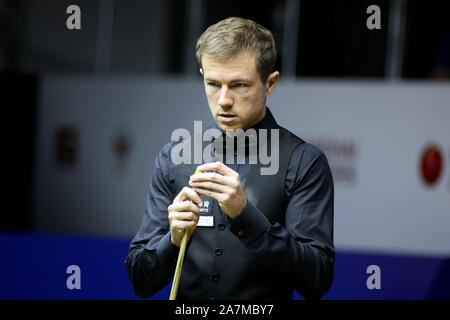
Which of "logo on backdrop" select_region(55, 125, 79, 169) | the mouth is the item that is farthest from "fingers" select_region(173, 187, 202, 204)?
"logo on backdrop" select_region(55, 125, 79, 169)

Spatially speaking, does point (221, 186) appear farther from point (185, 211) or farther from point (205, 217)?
point (205, 217)

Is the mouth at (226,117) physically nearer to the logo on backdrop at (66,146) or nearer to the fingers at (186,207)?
the fingers at (186,207)

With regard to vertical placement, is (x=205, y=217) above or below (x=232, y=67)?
below

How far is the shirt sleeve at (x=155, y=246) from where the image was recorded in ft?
5.83

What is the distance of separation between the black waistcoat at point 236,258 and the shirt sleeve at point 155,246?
0.24ft

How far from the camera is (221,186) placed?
1.61 meters

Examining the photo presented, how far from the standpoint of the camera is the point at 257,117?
6.02ft

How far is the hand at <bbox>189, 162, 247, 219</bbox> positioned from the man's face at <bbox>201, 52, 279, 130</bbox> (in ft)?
0.63

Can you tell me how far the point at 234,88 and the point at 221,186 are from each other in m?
0.28

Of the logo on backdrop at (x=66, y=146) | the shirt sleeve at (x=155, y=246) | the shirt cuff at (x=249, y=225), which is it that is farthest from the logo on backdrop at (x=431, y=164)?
the shirt cuff at (x=249, y=225)

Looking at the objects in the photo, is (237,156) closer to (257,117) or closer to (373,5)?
(257,117)

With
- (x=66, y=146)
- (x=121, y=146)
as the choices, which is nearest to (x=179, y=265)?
(x=121, y=146)

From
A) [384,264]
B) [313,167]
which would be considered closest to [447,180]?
[384,264]

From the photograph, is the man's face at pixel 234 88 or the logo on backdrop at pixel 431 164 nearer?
the man's face at pixel 234 88
